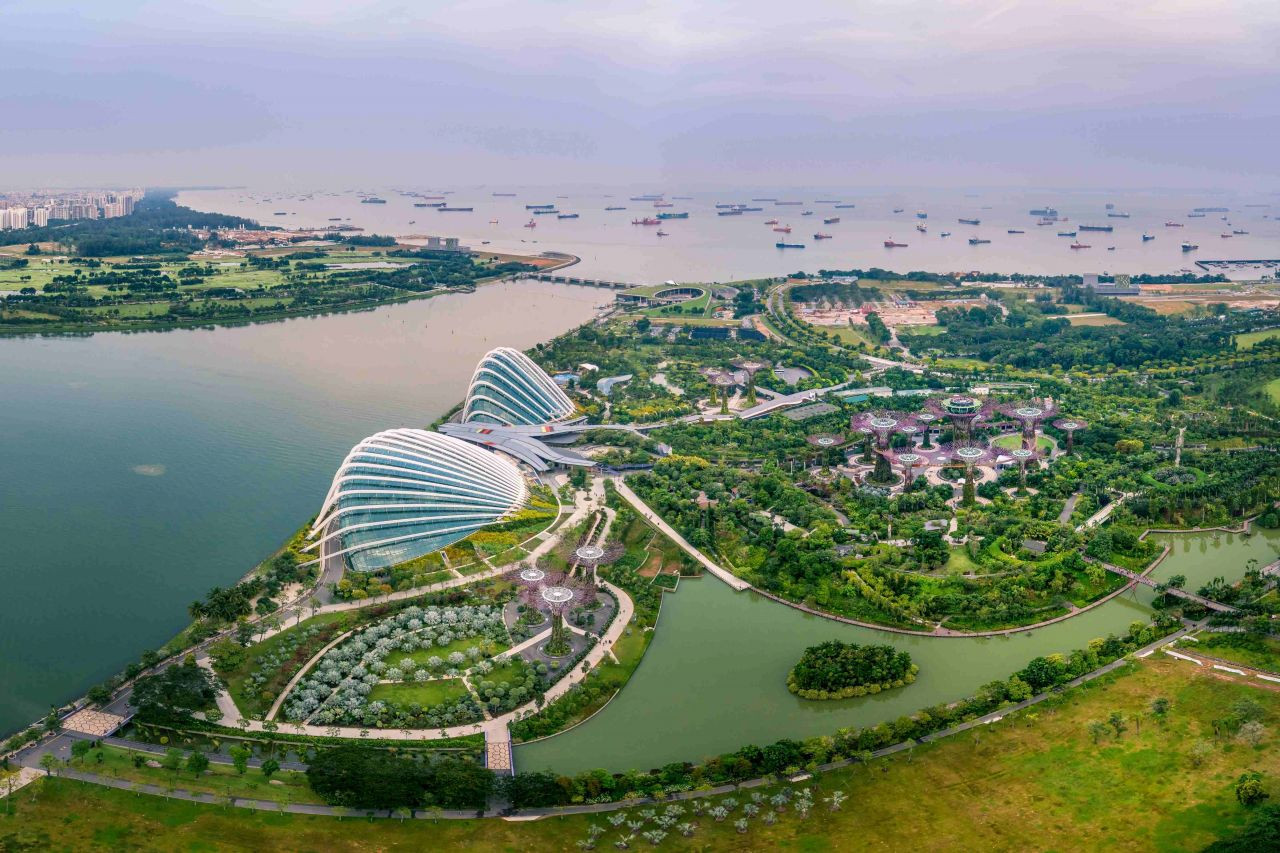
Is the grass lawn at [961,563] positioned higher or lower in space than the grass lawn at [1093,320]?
lower

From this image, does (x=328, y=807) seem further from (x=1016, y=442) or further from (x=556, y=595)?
(x=1016, y=442)

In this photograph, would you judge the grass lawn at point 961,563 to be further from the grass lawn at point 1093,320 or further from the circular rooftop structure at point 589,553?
the grass lawn at point 1093,320

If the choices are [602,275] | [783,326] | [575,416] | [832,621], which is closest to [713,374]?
[575,416]

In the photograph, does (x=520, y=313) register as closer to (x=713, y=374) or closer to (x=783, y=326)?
(x=783, y=326)

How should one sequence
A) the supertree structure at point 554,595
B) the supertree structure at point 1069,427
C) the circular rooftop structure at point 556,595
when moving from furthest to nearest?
the supertree structure at point 1069,427 < the supertree structure at point 554,595 < the circular rooftop structure at point 556,595

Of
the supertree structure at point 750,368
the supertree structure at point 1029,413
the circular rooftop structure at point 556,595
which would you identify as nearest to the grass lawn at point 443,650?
the circular rooftop structure at point 556,595

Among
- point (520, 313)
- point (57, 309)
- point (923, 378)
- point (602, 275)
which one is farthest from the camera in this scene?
point (602, 275)

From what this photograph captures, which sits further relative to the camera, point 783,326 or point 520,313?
point 520,313
